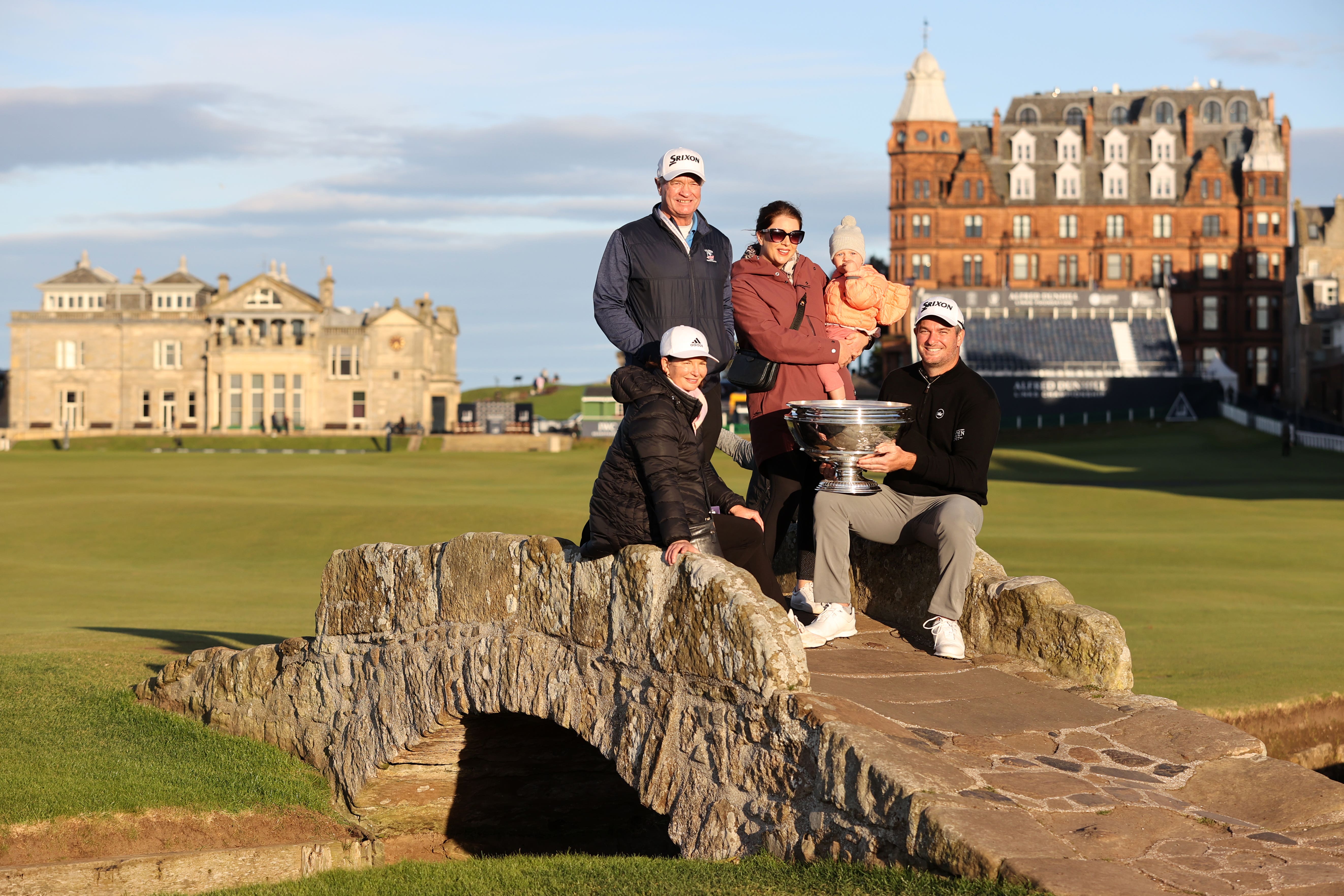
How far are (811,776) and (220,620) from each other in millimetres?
12876

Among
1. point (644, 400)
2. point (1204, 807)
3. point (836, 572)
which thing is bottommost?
point (1204, 807)

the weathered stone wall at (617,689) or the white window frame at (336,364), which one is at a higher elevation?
the white window frame at (336,364)

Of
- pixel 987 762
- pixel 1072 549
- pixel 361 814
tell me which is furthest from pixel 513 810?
pixel 1072 549

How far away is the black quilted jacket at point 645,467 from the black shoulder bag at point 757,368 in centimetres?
85

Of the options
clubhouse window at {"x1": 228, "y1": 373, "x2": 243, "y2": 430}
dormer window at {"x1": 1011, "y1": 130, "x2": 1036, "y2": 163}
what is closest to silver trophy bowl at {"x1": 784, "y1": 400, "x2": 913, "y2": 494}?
clubhouse window at {"x1": 228, "y1": 373, "x2": 243, "y2": 430}

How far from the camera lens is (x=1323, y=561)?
76.6 feet

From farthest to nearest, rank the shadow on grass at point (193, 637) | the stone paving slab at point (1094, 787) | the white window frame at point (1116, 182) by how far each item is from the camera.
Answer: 1. the white window frame at point (1116, 182)
2. the shadow on grass at point (193, 637)
3. the stone paving slab at point (1094, 787)

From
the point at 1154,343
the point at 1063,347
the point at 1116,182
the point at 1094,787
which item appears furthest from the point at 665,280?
the point at 1116,182

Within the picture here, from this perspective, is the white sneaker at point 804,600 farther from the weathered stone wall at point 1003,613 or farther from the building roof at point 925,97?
the building roof at point 925,97

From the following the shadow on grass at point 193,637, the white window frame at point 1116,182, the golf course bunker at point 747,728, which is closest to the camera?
the golf course bunker at point 747,728

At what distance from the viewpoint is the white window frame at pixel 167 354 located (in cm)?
9075

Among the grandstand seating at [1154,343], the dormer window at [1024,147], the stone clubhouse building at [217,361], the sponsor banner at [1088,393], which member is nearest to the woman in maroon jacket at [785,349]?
the sponsor banner at [1088,393]

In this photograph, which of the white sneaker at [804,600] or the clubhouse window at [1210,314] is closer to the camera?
the white sneaker at [804,600]

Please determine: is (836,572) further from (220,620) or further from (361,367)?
(361,367)
